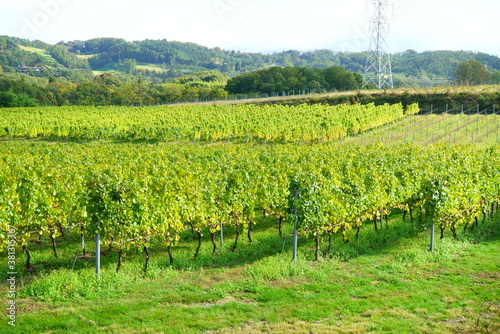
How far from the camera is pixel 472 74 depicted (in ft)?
376

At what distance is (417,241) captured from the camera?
19.0m

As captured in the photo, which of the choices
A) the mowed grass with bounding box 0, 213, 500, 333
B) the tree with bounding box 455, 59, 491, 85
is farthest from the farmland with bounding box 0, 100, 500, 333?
the tree with bounding box 455, 59, 491, 85

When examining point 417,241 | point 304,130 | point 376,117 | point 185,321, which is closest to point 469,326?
point 185,321

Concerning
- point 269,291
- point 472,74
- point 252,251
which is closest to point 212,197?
point 252,251

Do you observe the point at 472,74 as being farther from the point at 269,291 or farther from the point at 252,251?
the point at 269,291

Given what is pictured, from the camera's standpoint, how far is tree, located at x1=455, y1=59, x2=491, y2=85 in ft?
370

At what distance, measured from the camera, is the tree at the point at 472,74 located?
112875mm

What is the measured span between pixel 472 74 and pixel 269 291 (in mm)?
118057

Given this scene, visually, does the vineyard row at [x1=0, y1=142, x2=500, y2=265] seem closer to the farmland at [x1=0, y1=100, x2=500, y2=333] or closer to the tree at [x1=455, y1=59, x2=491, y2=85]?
the farmland at [x1=0, y1=100, x2=500, y2=333]

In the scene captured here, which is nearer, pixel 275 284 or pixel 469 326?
pixel 469 326

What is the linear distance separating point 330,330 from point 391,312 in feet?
6.60

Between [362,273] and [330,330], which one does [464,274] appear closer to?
[362,273]

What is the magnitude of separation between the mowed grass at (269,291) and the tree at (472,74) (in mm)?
107093

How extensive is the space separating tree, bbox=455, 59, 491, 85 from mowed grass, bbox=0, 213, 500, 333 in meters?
107
